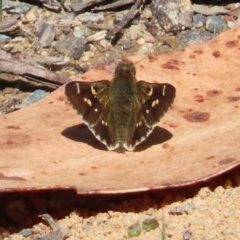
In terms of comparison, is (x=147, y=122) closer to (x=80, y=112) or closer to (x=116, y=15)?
(x=80, y=112)

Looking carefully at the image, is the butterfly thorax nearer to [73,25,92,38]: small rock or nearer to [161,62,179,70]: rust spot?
[161,62,179,70]: rust spot

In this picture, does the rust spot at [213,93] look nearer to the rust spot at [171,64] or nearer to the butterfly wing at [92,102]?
the rust spot at [171,64]

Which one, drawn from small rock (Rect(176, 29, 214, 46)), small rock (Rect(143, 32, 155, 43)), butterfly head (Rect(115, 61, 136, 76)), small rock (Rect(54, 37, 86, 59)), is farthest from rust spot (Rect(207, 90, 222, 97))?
small rock (Rect(54, 37, 86, 59))

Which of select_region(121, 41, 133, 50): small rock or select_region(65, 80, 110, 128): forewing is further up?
select_region(65, 80, 110, 128): forewing

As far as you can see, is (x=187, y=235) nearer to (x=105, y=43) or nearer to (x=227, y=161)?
(x=227, y=161)

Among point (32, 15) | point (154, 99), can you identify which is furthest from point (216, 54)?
point (32, 15)

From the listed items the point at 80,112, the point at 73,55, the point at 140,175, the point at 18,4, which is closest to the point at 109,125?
the point at 80,112

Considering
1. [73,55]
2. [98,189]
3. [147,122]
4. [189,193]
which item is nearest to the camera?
[98,189]
